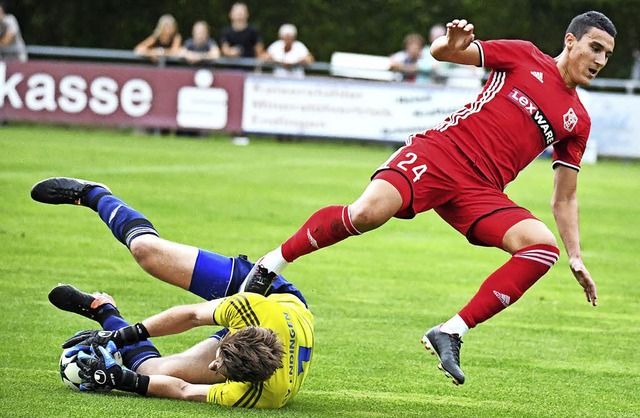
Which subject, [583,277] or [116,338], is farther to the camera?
[583,277]

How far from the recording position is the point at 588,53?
7422 millimetres

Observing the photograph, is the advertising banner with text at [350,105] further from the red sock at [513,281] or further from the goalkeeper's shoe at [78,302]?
the red sock at [513,281]

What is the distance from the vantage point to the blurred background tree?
29984mm

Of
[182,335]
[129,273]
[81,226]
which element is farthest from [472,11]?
[182,335]

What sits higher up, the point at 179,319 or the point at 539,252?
the point at 539,252

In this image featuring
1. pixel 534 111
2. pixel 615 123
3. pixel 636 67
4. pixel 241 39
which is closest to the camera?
pixel 534 111

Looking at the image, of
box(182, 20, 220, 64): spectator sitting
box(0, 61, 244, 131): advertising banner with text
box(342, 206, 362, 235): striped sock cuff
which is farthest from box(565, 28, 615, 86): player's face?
box(182, 20, 220, 64): spectator sitting

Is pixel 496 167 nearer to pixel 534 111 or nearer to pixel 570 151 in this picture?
pixel 534 111

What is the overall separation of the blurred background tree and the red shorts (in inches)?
892

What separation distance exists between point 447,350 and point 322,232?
1082 millimetres

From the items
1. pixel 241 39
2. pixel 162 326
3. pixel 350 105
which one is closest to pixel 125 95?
pixel 241 39

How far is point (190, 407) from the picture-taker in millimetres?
6516

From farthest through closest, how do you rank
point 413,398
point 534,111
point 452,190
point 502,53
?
point 502,53 < point 534,111 < point 452,190 < point 413,398

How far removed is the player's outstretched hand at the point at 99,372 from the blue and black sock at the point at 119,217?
3.47 ft
